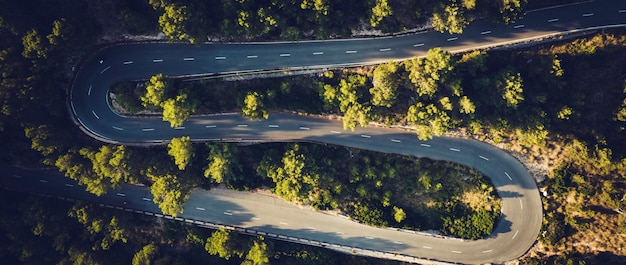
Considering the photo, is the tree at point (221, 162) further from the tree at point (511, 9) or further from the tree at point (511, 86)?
the tree at point (511, 9)

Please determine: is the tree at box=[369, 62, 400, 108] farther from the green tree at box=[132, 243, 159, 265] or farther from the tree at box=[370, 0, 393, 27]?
the green tree at box=[132, 243, 159, 265]

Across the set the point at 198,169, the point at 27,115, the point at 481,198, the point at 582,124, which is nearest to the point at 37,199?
the point at 27,115

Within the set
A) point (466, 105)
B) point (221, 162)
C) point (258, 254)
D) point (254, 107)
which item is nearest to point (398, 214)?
point (466, 105)

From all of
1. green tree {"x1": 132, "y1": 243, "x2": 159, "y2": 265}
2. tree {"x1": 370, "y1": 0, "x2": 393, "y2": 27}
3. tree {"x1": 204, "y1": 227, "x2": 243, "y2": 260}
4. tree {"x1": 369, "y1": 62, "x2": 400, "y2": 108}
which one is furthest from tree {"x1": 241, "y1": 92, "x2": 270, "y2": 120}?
green tree {"x1": 132, "y1": 243, "x2": 159, "y2": 265}

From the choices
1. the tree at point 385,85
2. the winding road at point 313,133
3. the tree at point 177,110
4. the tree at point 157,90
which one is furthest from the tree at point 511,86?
the tree at point 157,90

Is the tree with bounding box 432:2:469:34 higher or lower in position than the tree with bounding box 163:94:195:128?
higher

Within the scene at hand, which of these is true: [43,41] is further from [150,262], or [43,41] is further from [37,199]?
[150,262]

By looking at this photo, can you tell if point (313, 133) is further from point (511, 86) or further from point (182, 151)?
point (511, 86)
